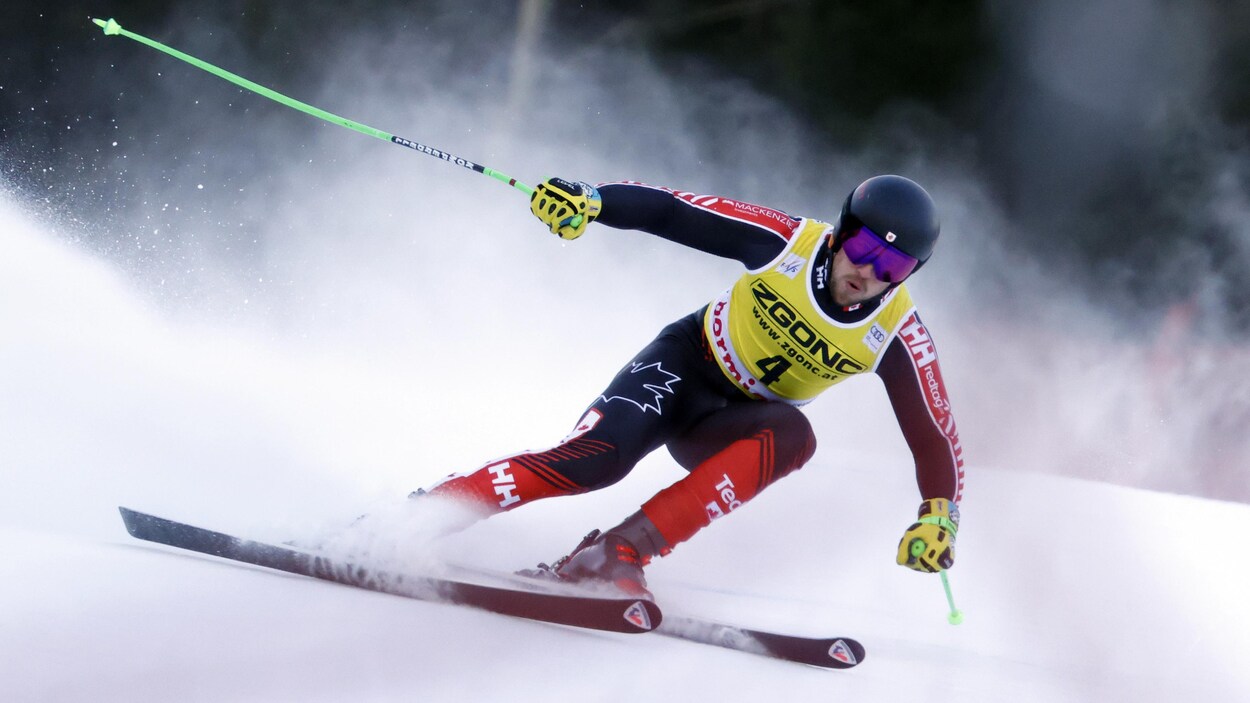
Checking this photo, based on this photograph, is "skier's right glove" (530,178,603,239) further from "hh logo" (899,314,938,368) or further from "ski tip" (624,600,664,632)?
"ski tip" (624,600,664,632)

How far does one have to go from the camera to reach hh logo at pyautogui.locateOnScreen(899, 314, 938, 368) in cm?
267

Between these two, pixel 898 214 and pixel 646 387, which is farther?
pixel 646 387

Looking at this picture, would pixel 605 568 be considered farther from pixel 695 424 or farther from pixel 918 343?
pixel 918 343

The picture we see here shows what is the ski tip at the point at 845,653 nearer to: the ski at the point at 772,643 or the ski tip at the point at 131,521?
the ski at the point at 772,643

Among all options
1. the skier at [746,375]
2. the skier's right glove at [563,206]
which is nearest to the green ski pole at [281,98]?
the skier's right glove at [563,206]

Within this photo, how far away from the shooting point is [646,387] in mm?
2676

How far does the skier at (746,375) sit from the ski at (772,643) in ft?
0.47

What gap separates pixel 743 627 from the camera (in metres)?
2.31

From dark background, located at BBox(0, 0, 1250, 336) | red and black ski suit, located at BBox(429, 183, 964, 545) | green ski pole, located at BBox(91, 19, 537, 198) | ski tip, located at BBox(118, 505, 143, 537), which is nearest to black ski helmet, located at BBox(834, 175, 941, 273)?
red and black ski suit, located at BBox(429, 183, 964, 545)

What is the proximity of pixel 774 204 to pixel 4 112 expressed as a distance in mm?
4115

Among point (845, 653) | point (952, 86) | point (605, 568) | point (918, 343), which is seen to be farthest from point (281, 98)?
point (952, 86)

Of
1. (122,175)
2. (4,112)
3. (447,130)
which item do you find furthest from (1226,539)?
(4,112)

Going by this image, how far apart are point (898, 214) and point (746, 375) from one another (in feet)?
1.89

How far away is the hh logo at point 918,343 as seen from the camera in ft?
8.75
